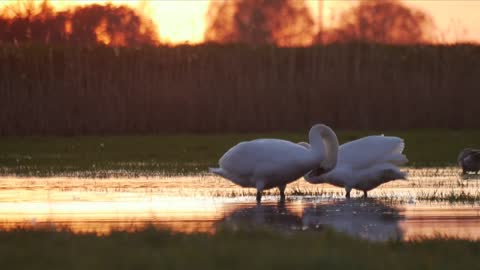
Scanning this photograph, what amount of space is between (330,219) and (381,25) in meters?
28.9

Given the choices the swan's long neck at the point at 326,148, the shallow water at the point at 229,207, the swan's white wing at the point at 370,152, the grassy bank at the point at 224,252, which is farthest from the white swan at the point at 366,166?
the grassy bank at the point at 224,252

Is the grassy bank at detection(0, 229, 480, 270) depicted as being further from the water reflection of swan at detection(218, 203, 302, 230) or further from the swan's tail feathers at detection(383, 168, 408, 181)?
the swan's tail feathers at detection(383, 168, 408, 181)

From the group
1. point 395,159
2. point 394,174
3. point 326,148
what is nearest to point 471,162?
point 395,159

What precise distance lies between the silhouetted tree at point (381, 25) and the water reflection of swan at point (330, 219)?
64.3ft

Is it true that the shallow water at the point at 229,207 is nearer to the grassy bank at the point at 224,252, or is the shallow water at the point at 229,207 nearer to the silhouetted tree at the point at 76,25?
the grassy bank at the point at 224,252

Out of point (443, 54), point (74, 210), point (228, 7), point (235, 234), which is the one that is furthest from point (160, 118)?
point (228, 7)

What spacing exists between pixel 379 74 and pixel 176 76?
207 inches

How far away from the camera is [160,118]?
95.2ft

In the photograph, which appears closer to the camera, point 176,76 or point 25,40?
point 176,76

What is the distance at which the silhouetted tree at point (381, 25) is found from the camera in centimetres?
3412

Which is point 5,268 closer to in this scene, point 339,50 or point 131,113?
point 131,113

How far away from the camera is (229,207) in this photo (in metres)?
13.5

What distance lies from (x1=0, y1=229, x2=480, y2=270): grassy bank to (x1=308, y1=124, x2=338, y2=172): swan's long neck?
4.75m

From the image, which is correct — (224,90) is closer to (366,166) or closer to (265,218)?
(366,166)
